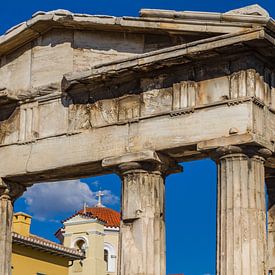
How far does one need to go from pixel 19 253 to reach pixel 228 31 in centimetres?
2050

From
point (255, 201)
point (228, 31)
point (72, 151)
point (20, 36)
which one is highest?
point (20, 36)

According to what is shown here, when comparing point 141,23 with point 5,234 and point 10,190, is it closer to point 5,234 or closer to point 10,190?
point 10,190

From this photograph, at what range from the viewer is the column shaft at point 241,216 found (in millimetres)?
17000

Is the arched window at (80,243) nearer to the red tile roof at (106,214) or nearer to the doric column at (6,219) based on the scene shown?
the red tile roof at (106,214)

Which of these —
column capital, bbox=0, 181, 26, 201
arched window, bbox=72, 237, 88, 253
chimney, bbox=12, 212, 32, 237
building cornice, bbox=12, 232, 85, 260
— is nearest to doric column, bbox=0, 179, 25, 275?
column capital, bbox=0, 181, 26, 201

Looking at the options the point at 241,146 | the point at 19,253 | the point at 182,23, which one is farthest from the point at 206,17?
the point at 19,253

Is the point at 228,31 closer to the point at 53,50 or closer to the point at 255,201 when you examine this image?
the point at 255,201

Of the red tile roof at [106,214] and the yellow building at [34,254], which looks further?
the red tile roof at [106,214]

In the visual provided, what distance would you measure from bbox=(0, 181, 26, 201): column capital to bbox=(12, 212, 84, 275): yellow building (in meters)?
13.4

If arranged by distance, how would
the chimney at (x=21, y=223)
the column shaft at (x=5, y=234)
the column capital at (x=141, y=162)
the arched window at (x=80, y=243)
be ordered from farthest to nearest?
the arched window at (x=80, y=243), the chimney at (x=21, y=223), the column shaft at (x=5, y=234), the column capital at (x=141, y=162)

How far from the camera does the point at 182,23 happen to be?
59.5 ft

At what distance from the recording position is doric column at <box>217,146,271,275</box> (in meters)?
17.0

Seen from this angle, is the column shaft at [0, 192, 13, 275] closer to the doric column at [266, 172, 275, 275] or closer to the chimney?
the doric column at [266, 172, 275, 275]

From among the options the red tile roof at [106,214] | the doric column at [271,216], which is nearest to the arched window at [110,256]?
the red tile roof at [106,214]
